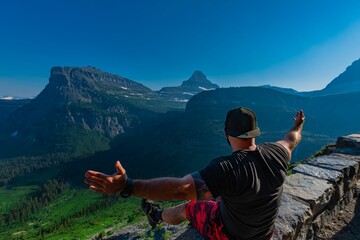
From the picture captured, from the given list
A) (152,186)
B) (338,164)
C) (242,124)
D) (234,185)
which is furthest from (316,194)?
(152,186)

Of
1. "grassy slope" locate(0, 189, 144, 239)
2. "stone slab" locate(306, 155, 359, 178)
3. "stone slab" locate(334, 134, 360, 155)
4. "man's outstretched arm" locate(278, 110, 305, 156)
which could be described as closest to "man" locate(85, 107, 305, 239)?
"man's outstretched arm" locate(278, 110, 305, 156)

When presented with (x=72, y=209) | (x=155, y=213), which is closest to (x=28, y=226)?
(x=72, y=209)

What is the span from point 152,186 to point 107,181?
53 centimetres

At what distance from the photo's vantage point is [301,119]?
5383mm

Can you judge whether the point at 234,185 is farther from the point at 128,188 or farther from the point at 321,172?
the point at 321,172

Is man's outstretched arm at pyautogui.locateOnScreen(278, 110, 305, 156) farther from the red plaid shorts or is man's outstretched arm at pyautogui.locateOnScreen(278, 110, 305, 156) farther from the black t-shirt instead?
the red plaid shorts

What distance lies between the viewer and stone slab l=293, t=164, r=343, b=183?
19.4 feet

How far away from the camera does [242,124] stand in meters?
3.33

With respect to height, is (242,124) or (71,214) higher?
(242,124)

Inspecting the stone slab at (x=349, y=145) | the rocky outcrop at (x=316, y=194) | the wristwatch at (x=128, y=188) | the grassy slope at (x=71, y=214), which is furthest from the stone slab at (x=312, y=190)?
the grassy slope at (x=71, y=214)

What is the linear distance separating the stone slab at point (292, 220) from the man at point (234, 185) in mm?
569

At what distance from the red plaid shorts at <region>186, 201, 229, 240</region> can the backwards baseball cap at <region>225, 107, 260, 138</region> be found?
1577 millimetres

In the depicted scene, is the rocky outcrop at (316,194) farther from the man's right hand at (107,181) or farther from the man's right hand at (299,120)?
the man's right hand at (107,181)

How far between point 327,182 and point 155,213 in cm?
441
